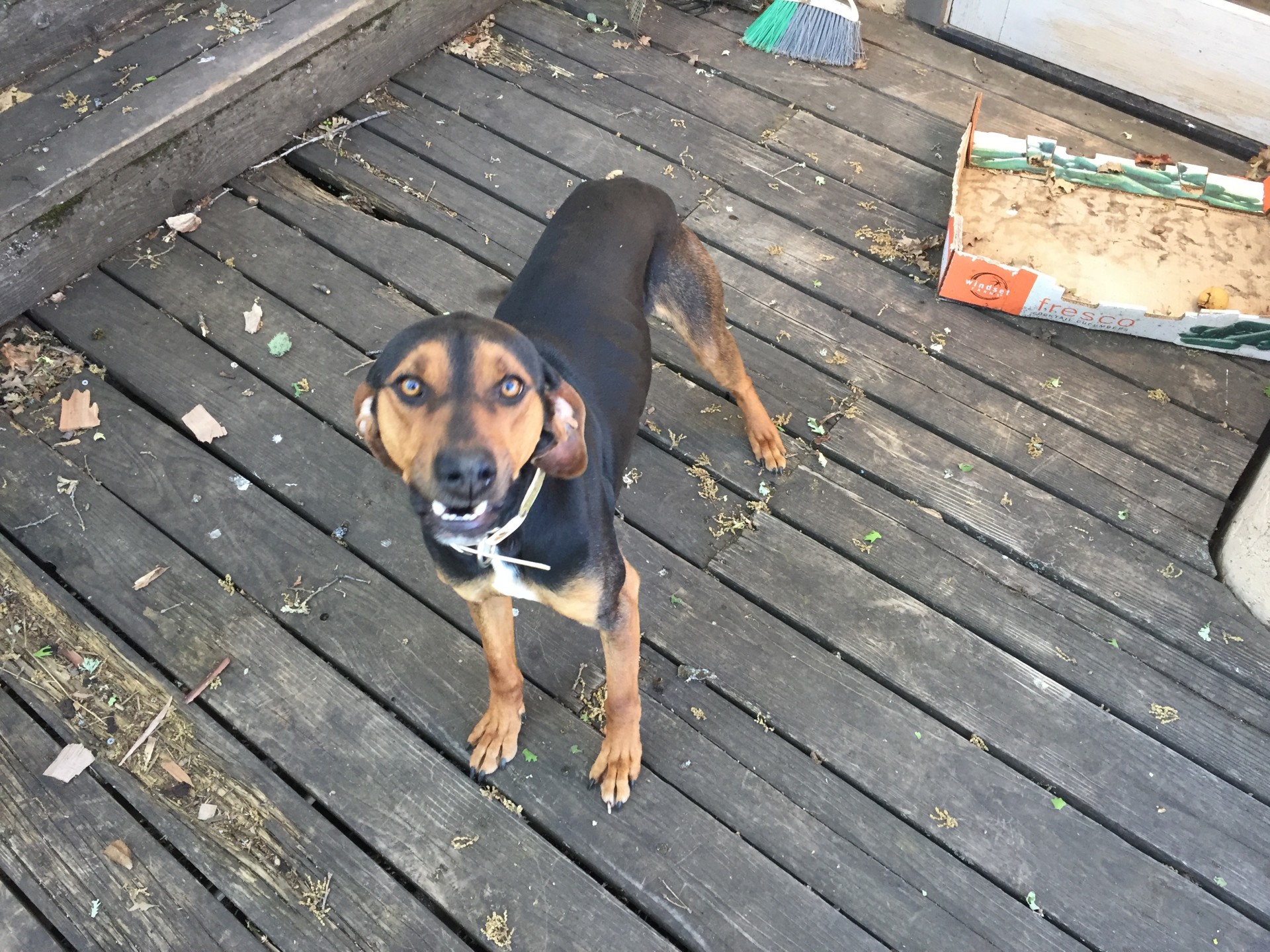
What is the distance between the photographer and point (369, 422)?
2.24 metres

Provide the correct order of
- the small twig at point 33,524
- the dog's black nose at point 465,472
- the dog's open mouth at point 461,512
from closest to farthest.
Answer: the dog's black nose at point 465,472 < the dog's open mouth at point 461,512 < the small twig at point 33,524

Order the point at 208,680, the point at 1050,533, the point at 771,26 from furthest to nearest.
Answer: the point at 771,26 < the point at 1050,533 < the point at 208,680

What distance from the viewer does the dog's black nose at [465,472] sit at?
6.68 ft

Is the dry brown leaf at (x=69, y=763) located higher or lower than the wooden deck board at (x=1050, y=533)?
lower

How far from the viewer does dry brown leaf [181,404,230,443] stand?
3822mm

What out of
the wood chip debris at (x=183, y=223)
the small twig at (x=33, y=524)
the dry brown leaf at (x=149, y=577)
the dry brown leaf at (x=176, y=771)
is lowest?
the dry brown leaf at (x=176, y=771)

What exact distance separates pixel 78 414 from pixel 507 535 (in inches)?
101

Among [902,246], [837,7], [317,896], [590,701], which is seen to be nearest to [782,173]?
[902,246]

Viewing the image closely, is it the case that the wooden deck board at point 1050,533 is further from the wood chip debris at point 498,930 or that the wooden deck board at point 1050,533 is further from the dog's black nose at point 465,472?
the wood chip debris at point 498,930

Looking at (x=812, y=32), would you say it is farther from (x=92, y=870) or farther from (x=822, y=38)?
(x=92, y=870)

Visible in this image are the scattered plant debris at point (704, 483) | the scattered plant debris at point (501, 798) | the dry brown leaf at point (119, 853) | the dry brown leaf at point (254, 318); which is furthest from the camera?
the dry brown leaf at point (254, 318)

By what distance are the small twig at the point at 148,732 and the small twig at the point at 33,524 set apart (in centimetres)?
102

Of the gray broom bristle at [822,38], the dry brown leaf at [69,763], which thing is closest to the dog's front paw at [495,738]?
the dry brown leaf at [69,763]

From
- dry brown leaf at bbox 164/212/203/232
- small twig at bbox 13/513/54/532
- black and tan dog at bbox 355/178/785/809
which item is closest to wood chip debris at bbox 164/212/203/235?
dry brown leaf at bbox 164/212/203/232
